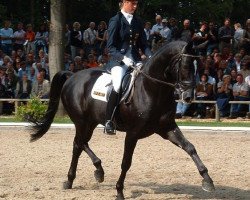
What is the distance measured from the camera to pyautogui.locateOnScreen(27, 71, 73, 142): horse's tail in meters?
10.3

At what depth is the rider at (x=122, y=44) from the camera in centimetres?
873

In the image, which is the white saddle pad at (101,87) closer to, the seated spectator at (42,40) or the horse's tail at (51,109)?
the horse's tail at (51,109)

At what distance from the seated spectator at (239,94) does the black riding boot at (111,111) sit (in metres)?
11.5

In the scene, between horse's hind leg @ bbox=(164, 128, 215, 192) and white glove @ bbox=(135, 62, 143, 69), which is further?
white glove @ bbox=(135, 62, 143, 69)

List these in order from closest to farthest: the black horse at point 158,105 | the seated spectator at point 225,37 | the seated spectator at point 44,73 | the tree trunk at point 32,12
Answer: the black horse at point 158,105
the seated spectator at point 44,73
the seated spectator at point 225,37
the tree trunk at point 32,12

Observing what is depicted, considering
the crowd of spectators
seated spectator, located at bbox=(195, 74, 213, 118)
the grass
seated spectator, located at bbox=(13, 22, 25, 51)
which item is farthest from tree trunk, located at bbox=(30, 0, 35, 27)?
seated spectator, located at bbox=(195, 74, 213, 118)

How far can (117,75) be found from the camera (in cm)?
875

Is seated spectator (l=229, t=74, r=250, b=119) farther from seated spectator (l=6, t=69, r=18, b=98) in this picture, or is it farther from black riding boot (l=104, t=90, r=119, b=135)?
black riding boot (l=104, t=90, r=119, b=135)

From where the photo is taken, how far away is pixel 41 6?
3544 cm

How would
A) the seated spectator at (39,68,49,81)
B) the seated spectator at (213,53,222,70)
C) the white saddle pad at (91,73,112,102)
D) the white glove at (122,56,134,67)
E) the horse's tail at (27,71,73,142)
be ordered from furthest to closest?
the seated spectator at (39,68,49,81), the seated spectator at (213,53,222,70), the horse's tail at (27,71,73,142), the white saddle pad at (91,73,112,102), the white glove at (122,56,134,67)

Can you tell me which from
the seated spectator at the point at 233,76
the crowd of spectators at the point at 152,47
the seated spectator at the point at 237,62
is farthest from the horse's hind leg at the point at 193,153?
the seated spectator at the point at 237,62

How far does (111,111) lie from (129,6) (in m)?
1.30

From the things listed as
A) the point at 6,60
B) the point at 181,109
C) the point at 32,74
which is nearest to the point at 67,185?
the point at 181,109

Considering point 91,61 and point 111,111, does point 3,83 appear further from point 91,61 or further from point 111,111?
point 111,111
